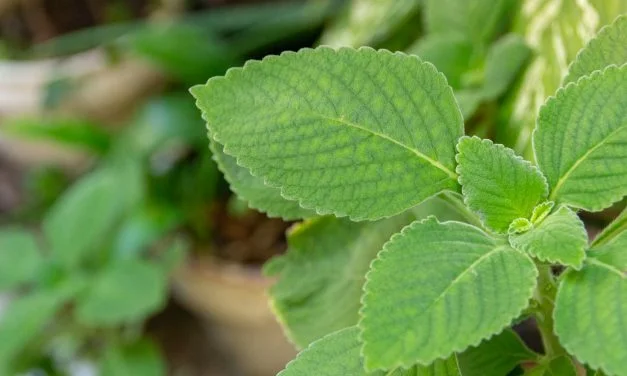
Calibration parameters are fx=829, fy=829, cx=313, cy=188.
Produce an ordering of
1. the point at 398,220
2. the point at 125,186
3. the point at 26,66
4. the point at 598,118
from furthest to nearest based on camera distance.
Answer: the point at 26,66 → the point at 125,186 → the point at 398,220 → the point at 598,118

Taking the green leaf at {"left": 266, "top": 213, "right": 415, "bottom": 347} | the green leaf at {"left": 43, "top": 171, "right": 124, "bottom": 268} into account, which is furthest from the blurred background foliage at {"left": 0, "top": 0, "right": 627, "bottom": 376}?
the green leaf at {"left": 266, "top": 213, "right": 415, "bottom": 347}

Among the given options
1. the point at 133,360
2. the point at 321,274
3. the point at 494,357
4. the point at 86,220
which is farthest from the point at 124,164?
the point at 494,357

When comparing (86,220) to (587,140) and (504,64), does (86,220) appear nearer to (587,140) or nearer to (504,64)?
(504,64)

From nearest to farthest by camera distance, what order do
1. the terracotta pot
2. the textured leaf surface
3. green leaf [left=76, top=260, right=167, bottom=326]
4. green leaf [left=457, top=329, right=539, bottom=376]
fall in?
the textured leaf surface, green leaf [left=457, top=329, right=539, bottom=376], green leaf [left=76, top=260, right=167, bottom=326], the terracotta pot

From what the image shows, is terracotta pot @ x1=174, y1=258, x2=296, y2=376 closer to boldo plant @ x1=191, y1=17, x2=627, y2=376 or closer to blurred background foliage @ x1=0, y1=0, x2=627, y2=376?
blurred background foliage @ x1=0, y1=0, x2=627, y2=376

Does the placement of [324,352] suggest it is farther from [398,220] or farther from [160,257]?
[160,257]

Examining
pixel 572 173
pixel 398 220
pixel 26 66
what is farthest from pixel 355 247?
pixel 26 66
